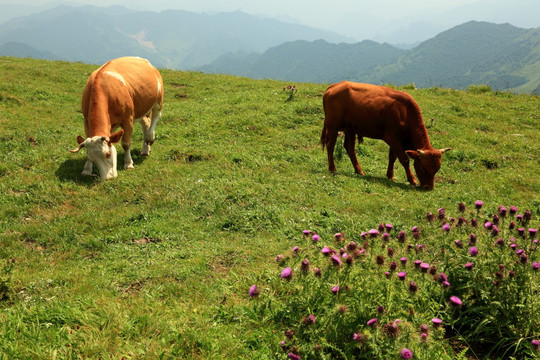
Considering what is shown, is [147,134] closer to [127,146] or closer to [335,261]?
[127,146]

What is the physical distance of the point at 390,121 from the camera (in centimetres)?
1042

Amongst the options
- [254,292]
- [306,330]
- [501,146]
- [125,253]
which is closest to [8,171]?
[125,253]

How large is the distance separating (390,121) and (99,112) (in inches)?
330

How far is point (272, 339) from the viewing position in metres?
3.69

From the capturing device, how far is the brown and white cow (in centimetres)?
914

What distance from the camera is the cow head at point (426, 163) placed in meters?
10.0

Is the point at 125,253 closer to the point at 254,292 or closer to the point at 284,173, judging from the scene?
the point at 254,292

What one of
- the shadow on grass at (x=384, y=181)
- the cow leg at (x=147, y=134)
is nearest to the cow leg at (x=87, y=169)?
the cow leg at (x=147, y=134)

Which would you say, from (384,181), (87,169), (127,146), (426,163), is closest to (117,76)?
(127,146)

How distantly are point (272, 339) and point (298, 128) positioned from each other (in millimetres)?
12202

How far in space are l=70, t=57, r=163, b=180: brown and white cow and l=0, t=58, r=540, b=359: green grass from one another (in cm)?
68

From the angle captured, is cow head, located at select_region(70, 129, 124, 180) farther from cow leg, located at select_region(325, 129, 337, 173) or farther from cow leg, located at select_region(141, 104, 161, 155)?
cow leg, located at select_region(325, 129, 337, 173)

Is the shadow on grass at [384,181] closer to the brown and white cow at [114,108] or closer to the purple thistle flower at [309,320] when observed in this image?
the brown and white cow at [114,108]

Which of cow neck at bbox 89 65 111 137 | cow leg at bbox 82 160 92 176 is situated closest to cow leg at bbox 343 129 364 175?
cow neck at bbox 89 65 111 137
